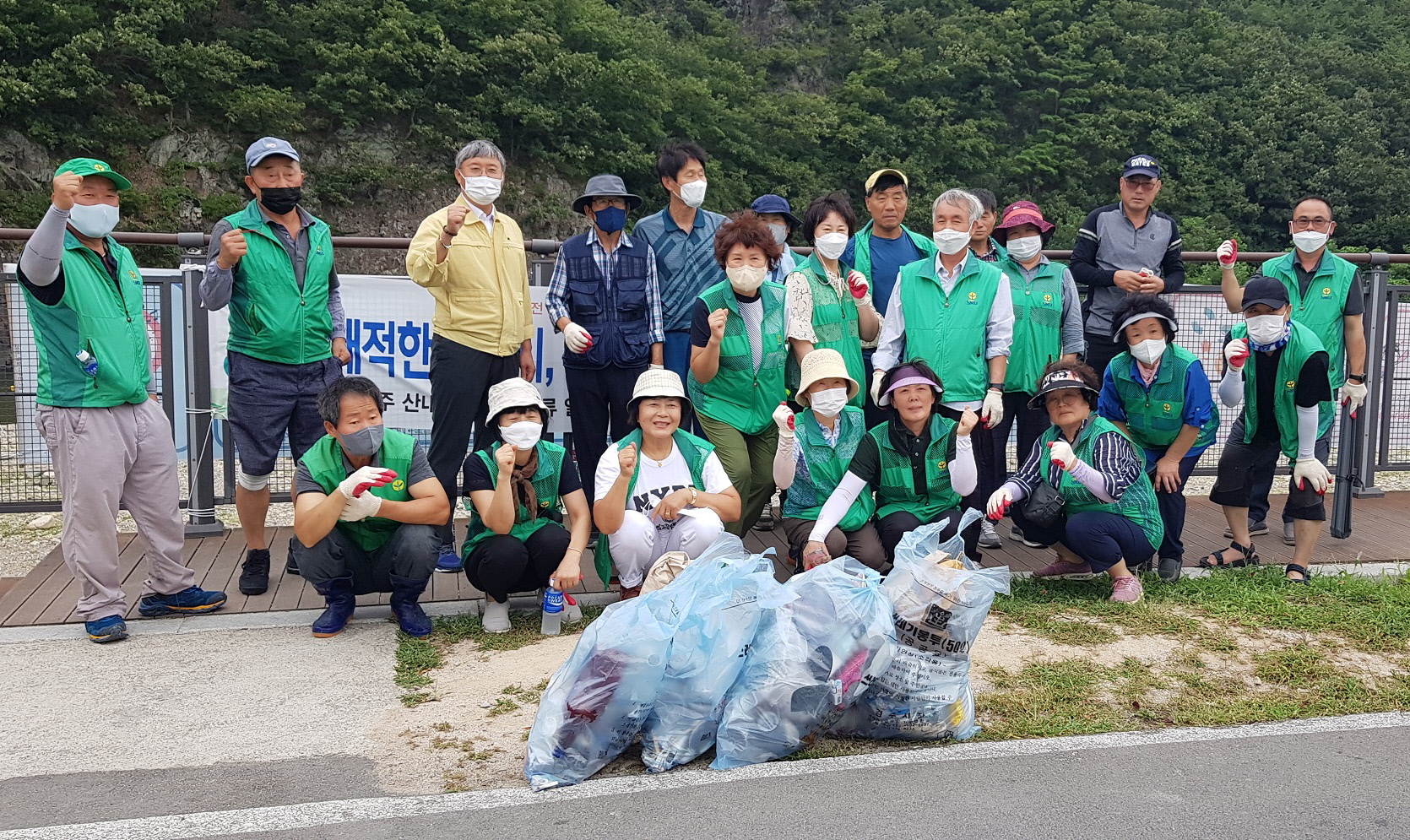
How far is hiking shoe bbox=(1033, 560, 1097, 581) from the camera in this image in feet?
18.1

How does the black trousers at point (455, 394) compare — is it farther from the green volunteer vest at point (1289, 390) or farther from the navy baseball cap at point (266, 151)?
the green volunteer vest at point (1289, 390)

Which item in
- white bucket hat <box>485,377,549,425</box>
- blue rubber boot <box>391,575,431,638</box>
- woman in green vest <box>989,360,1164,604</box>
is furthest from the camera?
woman in green vest <box>989,360,1164,604</box>

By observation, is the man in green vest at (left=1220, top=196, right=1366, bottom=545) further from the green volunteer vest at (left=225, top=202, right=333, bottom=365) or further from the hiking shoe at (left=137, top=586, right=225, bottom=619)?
the hiking shoe at (left=137, top=586, right=225, bottom=619)

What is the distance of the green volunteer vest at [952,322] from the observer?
5.45 meters

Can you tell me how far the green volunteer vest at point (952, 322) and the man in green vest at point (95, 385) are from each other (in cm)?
345

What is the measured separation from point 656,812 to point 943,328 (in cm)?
312

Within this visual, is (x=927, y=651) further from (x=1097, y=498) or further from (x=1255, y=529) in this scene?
(x=1255, y=529)

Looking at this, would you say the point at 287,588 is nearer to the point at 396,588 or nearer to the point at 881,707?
the point at 396,588

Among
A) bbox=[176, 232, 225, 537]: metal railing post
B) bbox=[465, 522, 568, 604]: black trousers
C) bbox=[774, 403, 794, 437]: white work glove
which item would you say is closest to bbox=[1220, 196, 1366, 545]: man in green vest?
bbox=[774, 403, 794, 437]: white work glove

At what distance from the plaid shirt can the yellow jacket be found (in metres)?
0.21

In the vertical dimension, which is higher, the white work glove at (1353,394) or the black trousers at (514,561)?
the white work glove at (1353,394)

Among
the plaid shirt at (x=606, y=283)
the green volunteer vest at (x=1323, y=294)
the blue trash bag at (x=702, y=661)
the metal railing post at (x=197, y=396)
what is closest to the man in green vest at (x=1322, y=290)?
the green volunteer vest at (x=1323, y=294)

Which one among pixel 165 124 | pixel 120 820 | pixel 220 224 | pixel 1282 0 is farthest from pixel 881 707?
pixel 1282 0

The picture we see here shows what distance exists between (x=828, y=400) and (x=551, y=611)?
59.7 inches
